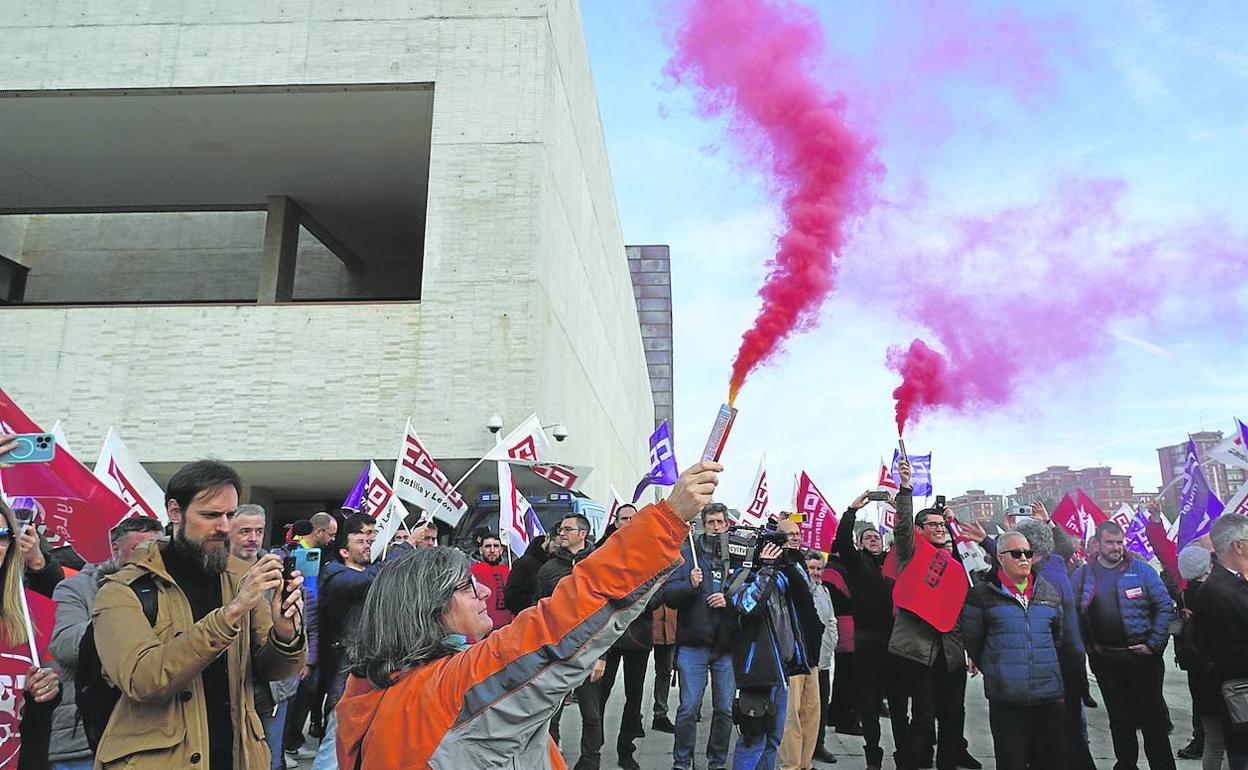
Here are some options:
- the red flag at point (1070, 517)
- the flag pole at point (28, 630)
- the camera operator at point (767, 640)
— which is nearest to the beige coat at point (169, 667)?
the flag pole at point (28, 630)

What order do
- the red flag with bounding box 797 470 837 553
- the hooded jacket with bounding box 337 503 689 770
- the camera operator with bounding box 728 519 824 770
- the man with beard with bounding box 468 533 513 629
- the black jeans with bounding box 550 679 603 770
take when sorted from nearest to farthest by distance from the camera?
the hooded jacket with bounding box 337 503 689 770 < the camera operator with bounding box 728 519 824 770 < the black jeans with bounding box 550 679 603 770 < the man with beard with bounding box 468 533 513 629 < the red flag with bounding box 797 470 837 553

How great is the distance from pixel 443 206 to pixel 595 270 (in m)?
9.75

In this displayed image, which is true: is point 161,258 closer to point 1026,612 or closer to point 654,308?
point 1026,612

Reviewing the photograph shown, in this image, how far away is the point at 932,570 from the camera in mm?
6156

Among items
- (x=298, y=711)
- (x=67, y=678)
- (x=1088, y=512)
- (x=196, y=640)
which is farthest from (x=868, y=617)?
(x=1088, y=512)

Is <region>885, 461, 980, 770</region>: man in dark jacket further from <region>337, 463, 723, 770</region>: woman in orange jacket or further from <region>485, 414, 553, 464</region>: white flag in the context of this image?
<region>485, 414, 553, 464</region>: white flag

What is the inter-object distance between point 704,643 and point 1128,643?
126 inches

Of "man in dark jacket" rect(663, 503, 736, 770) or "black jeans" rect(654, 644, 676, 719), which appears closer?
"man in dark jacket" rect(663, 503, 736, 770)

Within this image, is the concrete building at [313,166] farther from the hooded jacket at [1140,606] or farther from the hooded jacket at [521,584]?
the hooded jacket at [1140,606]

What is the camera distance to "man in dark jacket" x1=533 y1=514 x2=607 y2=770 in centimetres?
644

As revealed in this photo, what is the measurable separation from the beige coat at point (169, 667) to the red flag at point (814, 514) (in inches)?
420

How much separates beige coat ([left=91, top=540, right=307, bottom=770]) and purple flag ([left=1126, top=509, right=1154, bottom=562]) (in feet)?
47.9

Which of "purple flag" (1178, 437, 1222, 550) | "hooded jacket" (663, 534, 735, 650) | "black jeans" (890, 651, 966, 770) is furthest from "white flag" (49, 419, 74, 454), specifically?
"purple flag" (1178, 437, 1222, 550)

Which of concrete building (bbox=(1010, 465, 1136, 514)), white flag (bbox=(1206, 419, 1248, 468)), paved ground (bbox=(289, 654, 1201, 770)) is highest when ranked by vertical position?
concrete building (bbox=(1010, 465, 1136, 514))
